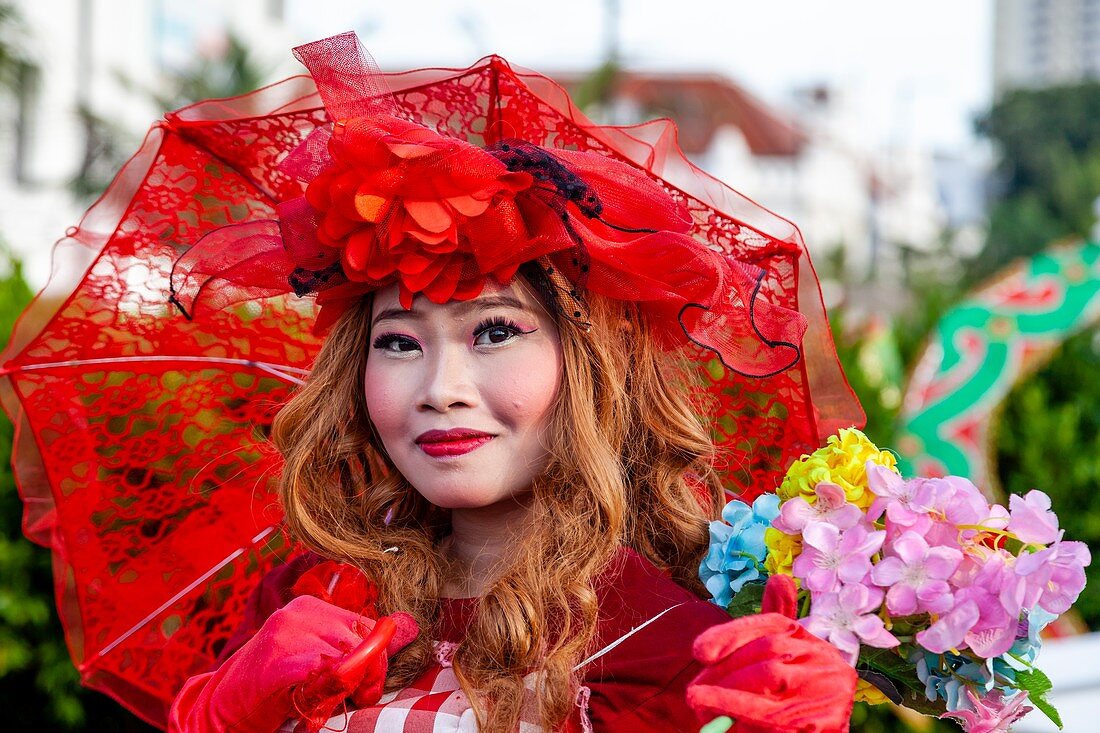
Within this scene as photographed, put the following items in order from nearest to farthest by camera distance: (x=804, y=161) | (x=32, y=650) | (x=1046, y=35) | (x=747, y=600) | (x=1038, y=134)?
(x=747, y=600) < (x=32, y=650) < (x=1038, y=134) < (x=804, y=161) < (x=1046, y=35)

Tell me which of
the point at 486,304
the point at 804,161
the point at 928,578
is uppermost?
the point at 486,304

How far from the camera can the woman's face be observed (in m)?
1.92

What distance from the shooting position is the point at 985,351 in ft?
17.8

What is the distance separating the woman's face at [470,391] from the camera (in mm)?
1922

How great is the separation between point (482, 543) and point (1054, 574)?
0.99 meters

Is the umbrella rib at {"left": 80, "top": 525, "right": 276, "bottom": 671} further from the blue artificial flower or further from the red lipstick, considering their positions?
the blue artificial flower

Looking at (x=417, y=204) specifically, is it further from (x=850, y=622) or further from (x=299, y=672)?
(x=850, y=622)

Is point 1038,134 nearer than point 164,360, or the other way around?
point 164,360

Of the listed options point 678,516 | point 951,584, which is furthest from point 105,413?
point 951,584

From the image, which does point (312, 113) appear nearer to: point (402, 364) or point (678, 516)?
point (402, 364)

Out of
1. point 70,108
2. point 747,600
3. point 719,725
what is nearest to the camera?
point 719,725

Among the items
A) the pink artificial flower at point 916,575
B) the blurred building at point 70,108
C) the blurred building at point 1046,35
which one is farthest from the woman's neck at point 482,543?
the blurred building at point 1046,35

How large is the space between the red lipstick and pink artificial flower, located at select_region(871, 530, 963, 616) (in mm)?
686

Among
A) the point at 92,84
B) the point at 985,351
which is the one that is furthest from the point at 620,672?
the point at 92,84
